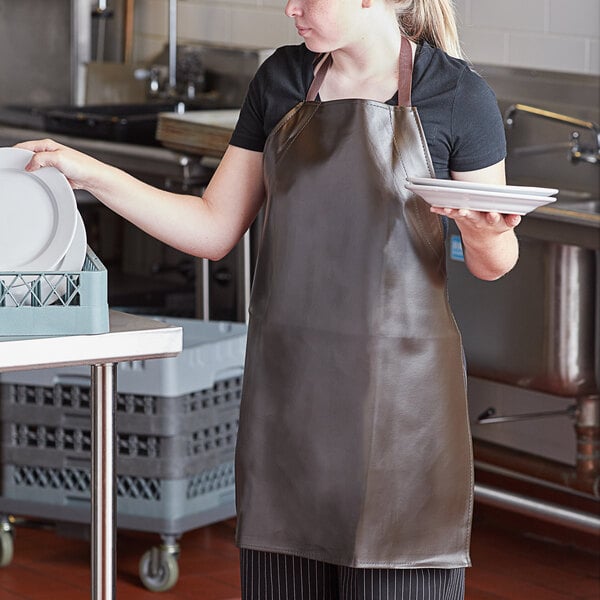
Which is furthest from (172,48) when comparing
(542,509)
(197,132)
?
(542,509)

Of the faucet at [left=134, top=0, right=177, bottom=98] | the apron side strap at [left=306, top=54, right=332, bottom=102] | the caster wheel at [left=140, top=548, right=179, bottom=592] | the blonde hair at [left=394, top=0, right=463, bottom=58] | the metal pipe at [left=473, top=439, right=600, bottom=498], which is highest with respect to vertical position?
the faucet at [left=134, top=0, right=177, bottom=98]

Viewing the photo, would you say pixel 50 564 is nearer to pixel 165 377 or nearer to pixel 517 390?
pixel 165 377

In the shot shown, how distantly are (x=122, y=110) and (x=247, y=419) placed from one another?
296 centimetres

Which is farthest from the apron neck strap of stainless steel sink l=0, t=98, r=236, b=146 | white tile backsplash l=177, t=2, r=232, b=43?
white tile backsplash l=177, t=2, r=232, b=43

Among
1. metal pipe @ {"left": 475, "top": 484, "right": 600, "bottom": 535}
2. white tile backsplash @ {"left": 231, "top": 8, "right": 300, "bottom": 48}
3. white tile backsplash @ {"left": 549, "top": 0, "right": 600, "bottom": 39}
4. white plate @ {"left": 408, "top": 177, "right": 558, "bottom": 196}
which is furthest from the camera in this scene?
white tile backsplash @ {"left": 231, "top": 8, "right": 300, "bottom": 48}

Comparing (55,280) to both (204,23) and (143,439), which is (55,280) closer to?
(143,439)

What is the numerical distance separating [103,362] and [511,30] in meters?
2.44

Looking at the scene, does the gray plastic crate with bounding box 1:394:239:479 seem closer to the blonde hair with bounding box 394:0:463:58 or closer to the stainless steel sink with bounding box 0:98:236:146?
the stainless steel sink with bounding box 0:98:236:146

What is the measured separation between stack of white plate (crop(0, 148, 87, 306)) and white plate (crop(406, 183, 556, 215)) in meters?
0.54

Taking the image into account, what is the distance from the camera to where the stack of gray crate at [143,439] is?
338 centimetres

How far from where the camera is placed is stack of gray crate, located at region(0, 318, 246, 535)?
11.1ft

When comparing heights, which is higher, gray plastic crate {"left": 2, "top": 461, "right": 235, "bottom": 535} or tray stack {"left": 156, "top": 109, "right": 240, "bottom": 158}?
tray stack {"left": 156, "top": 109, "right": 240, "bottom": 158}

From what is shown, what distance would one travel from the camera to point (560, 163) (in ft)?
12.8

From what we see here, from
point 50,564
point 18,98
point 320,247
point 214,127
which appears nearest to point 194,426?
point 50,564
